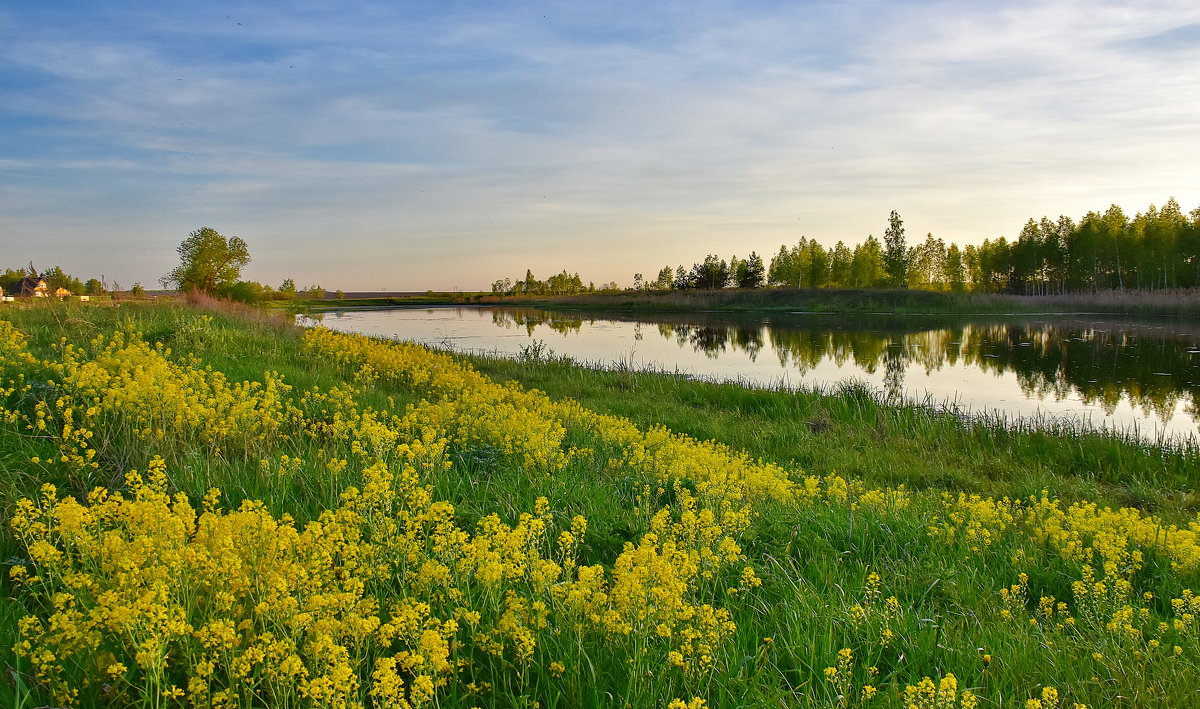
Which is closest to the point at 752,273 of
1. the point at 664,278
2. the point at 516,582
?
the point at 664,278

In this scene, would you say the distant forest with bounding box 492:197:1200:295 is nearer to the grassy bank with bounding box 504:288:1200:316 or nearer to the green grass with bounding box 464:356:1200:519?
the grassy bank with bounding box 504:288:1200:316

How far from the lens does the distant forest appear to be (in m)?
63.9

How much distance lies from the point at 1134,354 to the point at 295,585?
27985mm

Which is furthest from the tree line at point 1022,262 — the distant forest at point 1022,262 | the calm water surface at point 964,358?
the calm water surface at point 964,358

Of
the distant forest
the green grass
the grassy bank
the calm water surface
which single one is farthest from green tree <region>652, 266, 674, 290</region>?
the green grass

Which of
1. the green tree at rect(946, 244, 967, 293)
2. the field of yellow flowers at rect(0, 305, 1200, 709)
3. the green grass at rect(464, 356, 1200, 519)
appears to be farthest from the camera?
the green tree at rect(946, 244, 967, 293)

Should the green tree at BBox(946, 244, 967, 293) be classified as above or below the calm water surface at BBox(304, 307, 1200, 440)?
above

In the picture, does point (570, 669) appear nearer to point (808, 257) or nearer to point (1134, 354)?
point (1134, 354)

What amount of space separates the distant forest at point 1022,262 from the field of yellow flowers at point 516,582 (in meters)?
67.9

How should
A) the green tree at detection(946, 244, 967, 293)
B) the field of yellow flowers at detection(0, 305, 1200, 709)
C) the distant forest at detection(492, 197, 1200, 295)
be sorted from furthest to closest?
1. the green tree at detection(946, 244, 967, 293)
2. the distant forest at detection(492, 197, 1200, 295)
3. the field of yellow flowers at detection(0, 305, 1200, 709)

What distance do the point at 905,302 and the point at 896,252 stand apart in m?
14.9

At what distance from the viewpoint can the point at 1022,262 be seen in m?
77.7

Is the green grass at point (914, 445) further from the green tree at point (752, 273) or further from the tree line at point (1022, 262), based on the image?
the green tree at point (752, 273)

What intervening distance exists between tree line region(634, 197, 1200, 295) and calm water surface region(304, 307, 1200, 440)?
31.5 meters
